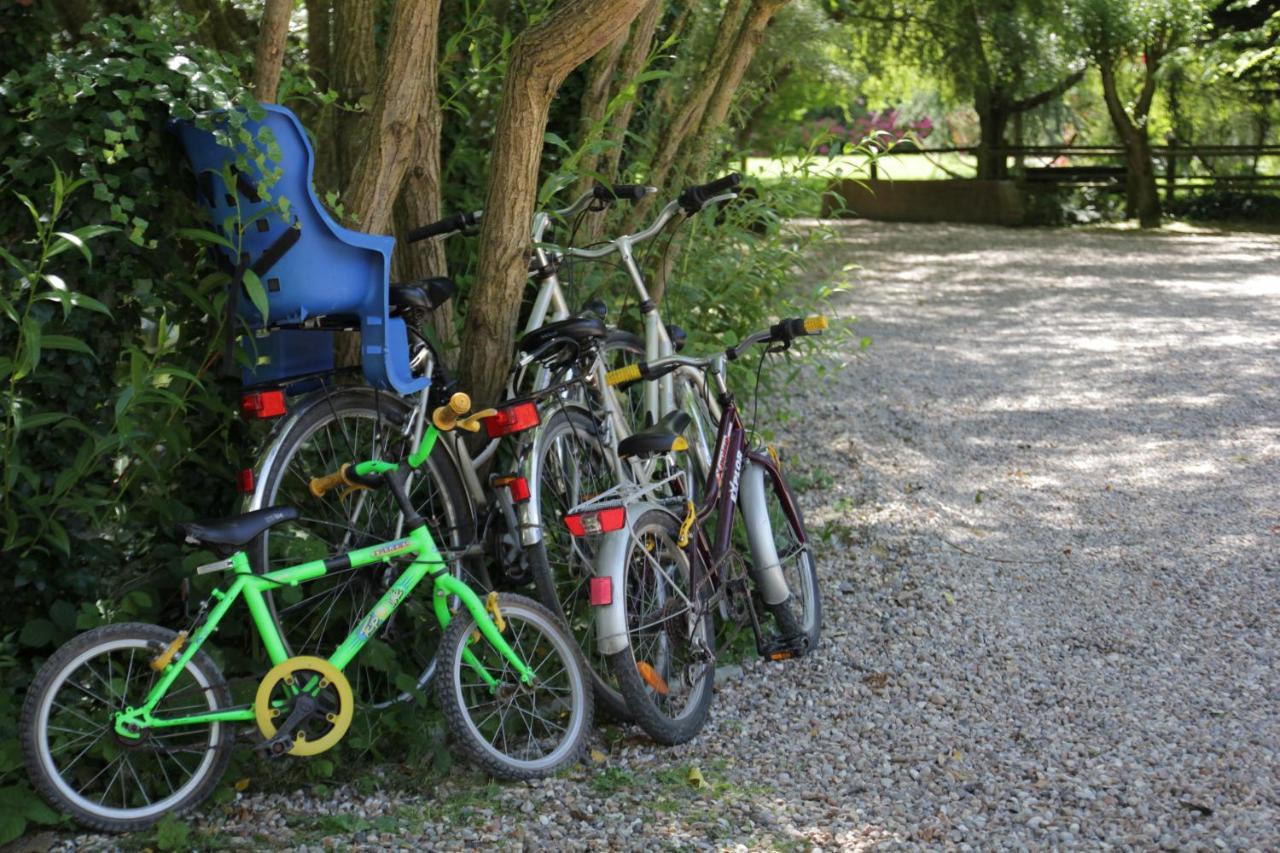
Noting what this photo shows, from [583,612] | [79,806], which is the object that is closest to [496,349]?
[583,612]

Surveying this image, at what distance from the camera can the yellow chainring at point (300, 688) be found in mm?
3049

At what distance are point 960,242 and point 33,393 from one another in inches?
611

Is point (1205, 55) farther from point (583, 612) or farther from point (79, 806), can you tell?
point (79, 806)

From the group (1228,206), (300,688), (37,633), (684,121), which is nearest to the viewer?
(300,688)

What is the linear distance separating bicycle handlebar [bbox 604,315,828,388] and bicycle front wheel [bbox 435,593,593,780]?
0.87m

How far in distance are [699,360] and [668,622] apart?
2.67 feet

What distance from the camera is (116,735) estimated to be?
295 centimetres

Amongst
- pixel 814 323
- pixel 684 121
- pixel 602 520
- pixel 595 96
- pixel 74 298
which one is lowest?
pixel 602 520

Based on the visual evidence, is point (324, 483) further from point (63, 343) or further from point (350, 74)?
point (350, 74)

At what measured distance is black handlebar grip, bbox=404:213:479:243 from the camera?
4047 millimetres

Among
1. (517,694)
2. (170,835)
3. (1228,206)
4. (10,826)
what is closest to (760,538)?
(517,694)

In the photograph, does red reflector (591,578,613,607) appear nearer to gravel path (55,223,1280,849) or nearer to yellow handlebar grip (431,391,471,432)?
gravel path (55,223,1280,849)

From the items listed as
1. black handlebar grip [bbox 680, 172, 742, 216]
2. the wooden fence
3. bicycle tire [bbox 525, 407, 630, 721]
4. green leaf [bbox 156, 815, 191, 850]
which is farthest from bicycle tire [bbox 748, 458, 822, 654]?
the wooden fence

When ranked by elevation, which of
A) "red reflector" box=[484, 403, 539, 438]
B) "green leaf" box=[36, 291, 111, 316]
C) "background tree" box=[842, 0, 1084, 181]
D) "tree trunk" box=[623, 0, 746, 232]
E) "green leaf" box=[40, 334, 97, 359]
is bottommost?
"red reflector" box=[484, 403, 539, 438]
